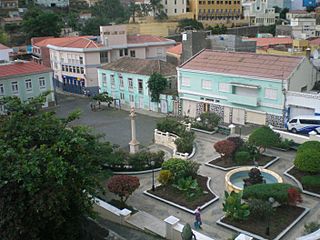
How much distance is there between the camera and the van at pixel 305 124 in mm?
28872

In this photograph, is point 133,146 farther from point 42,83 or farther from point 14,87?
point 42,83

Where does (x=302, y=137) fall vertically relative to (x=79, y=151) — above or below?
below

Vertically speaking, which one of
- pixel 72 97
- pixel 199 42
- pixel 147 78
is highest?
pixel 199 42

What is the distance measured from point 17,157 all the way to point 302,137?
20.0 meters

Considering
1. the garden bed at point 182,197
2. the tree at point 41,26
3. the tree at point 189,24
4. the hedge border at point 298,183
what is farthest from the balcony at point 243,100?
the tree at point 189,24

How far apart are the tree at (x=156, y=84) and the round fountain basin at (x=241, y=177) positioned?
16184mm

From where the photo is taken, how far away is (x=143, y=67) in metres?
40.3

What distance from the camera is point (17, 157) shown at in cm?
1241

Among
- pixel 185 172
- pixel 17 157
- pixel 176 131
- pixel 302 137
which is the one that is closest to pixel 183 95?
pixel 176 131

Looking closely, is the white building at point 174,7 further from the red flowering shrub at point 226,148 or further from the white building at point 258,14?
the red flowering shrub at point 226,148

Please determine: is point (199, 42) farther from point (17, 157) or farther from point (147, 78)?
point (17, 157)

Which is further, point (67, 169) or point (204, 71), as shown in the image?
point (204, 71)

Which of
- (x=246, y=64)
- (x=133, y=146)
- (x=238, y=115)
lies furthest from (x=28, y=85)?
(x=246, y=64)

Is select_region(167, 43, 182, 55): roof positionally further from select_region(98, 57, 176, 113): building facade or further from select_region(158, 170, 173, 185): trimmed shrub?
select_region(158, 170, 173, 185): trimmed shrub
